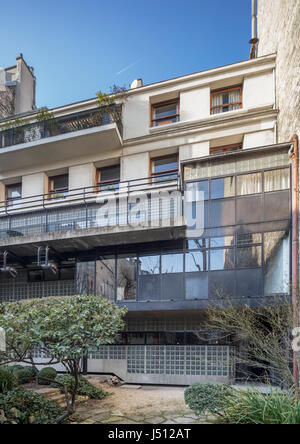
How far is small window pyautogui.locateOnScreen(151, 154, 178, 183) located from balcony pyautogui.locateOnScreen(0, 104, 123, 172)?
185 cm

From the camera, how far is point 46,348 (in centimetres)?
730

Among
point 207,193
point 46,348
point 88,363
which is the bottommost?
point 88,363

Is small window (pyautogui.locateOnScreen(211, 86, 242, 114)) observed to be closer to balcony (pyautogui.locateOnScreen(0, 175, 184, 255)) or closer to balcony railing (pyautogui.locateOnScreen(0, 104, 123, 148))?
balcony (pyautogui.locateOnScreen(0, 175, 184, 255))

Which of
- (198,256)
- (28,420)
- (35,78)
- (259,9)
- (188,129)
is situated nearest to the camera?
(28,420)

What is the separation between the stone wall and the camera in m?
10.5

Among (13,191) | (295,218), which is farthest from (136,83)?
(295,218)

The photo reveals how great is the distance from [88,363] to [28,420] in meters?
6.33

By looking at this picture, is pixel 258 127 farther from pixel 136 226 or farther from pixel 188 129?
pixel 136 226

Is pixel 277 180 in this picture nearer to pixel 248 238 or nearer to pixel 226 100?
pixel 248 238

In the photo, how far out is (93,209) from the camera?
1319cm

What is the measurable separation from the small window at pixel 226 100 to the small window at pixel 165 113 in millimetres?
1685

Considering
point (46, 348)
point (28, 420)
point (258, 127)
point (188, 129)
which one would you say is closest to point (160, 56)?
point (188, 129)

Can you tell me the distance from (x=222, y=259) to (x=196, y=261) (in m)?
0.93

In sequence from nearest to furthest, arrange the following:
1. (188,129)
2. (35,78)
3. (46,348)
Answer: (46,348), (188,129), (35,78)
